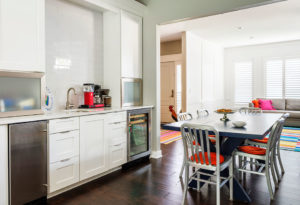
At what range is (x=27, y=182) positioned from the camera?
7.36ft

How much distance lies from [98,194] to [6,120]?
1.32 m

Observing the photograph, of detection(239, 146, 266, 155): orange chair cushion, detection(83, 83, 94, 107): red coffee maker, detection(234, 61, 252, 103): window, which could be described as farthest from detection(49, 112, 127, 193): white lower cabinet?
detection(234, 61, 252, 103): window

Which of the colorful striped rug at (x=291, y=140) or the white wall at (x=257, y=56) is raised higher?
the white wall at (x=257, y=56)

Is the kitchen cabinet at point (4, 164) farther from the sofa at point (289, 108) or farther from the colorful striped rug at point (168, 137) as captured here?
the sofa at point (289, 108)

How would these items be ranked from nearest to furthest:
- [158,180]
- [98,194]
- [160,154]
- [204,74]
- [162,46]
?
[98,194] < [158,180] < [160,154] < [204,74] < [162,46]

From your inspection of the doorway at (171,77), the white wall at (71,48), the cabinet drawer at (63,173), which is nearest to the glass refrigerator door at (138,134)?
the white wall at (71,48)

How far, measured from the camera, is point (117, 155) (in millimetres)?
3383

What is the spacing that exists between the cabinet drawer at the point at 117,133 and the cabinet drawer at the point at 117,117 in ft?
0.20

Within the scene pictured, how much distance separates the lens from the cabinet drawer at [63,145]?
Result: 2.48 m

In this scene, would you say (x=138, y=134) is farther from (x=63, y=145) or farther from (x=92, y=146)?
(x=63, y=145)

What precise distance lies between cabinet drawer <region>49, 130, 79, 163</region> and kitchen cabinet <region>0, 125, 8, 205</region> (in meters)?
0.45

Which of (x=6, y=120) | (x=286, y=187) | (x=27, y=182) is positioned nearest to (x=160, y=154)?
(x=286, y=187)

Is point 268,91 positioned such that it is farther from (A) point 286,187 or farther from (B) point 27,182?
(B) point 27,182

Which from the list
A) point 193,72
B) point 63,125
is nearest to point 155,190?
point 63,125
